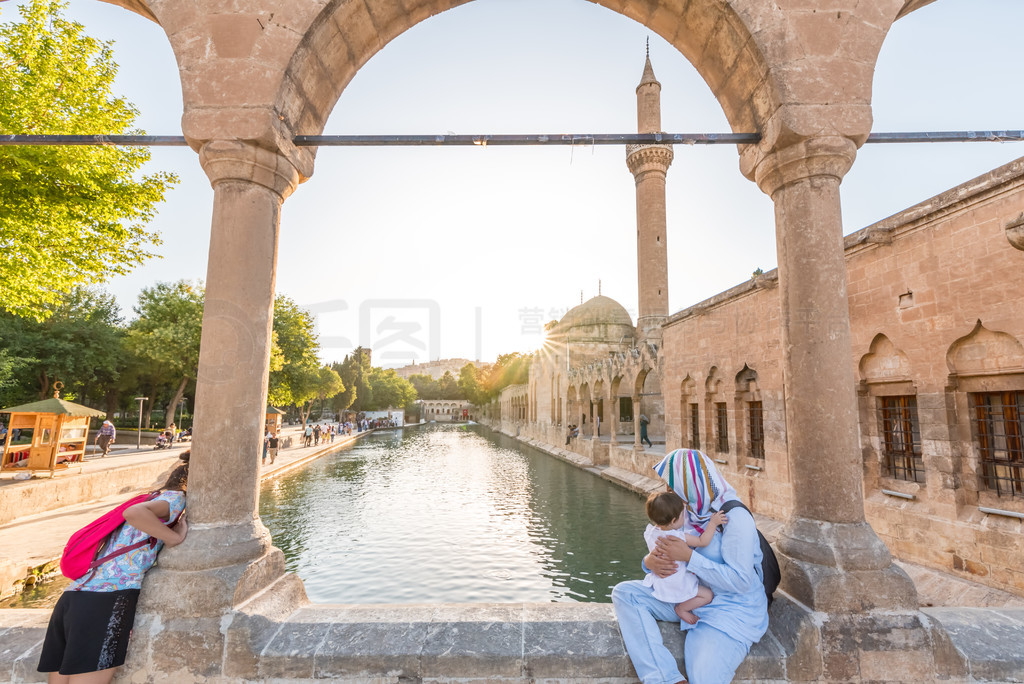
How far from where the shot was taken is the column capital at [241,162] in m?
2.85

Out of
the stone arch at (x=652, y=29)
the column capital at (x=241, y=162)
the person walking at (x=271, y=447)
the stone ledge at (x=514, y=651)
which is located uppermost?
the stone arch at (x=652, y=29)

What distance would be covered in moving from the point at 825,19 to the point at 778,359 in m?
7.84

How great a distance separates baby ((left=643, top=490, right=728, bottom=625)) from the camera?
7.51 feet

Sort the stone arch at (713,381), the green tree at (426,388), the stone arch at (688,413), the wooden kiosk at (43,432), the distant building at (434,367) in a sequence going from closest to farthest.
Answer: the wooden kiosk at (43,432)
the stone arch at (713,381)
the stone arch at (688,413)
the green tree at (426,388)
the distant building at (434,367)

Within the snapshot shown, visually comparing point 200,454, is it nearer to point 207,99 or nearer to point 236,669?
point 236,669

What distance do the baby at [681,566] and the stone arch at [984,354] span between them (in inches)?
228

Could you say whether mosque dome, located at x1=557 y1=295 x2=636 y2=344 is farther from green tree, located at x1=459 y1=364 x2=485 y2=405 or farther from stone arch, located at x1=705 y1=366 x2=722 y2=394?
green tree, located at x1=459 y1=364 x2=485 y2=405

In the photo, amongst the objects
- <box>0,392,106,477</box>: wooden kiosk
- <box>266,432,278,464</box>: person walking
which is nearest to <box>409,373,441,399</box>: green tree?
<box>266,432,278,464</box>: person walking

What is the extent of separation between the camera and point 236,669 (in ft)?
7.78

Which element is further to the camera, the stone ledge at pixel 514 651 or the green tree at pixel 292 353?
the green tree at pixel 292 353

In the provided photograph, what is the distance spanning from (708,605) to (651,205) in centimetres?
2897

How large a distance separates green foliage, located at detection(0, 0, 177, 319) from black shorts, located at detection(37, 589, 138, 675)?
289 inches

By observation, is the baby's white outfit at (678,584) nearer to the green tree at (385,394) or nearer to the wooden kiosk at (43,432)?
the wooden kiosk at (43,432)

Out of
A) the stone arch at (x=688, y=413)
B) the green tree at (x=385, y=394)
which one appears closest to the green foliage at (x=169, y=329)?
the stone arch at (x=688, y=413)
